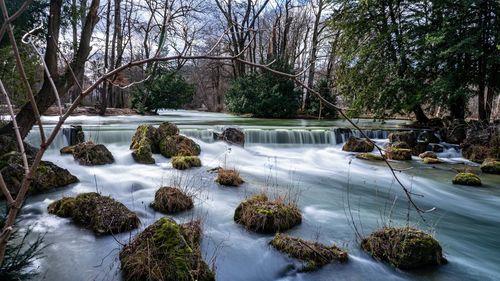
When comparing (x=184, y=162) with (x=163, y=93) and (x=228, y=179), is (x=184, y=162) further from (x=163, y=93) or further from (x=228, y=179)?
(x=163, y=93)

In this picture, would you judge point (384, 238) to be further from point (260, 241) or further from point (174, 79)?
point (174, 79)

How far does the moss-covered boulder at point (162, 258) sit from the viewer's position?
426 centimetres

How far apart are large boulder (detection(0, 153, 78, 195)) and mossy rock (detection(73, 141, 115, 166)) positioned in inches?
61.3

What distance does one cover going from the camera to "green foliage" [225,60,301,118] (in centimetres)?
2552

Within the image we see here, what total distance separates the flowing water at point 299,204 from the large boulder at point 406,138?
1.24 meters

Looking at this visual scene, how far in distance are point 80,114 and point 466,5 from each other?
19867 millimetres

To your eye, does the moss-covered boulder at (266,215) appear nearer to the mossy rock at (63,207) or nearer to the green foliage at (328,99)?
the mossy rock at (63,207)

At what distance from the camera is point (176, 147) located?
38.9ft

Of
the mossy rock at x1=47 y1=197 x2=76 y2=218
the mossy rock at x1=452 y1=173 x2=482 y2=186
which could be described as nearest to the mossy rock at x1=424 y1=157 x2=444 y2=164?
the mossy rock at x1=452 y1=173 x2=482 y2=186

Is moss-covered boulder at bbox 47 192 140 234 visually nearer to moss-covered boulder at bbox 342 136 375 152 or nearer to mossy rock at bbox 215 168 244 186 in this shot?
mossy rock at bbox 215 168 244 186

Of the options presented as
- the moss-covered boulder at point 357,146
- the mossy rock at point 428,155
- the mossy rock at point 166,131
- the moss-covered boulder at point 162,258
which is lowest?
the moss-covered boulder at point 162,258

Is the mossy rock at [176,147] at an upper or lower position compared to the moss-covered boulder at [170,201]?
upper

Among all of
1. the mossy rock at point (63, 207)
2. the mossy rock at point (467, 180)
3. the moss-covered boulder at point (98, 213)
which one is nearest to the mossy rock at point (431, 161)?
the mossy rock at point (467, 180)

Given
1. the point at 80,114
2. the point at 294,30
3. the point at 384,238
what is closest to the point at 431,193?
the point at 384,238
